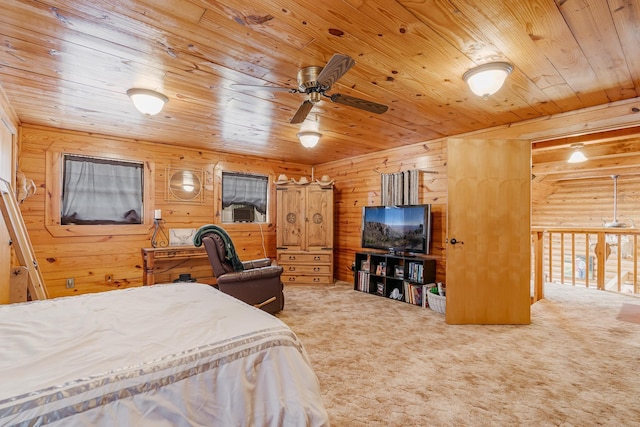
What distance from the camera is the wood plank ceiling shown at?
1.71 m

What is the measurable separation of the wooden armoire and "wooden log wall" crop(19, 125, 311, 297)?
0.56 meters

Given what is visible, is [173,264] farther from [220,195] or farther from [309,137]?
[309,137]

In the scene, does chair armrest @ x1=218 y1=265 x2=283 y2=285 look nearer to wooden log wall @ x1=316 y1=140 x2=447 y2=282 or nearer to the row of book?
the row of book

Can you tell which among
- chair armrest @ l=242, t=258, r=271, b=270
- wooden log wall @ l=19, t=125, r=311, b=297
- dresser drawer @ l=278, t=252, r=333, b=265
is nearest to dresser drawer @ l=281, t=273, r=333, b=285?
dresser drawer @ l=278, t=252, r=333, b=265

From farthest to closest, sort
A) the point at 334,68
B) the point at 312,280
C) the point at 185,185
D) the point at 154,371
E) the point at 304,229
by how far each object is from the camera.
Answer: the point at 304,229 < the point at 312,280 < the point at 185,185 < the point at 334,68 < the point at 154,371

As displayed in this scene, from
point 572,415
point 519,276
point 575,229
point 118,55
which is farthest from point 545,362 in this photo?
point 118,55

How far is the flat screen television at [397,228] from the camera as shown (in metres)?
4.31

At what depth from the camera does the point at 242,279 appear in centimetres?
336

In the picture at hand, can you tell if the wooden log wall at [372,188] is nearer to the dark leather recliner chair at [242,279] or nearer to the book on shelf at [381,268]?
the book on shelf at [381,268]

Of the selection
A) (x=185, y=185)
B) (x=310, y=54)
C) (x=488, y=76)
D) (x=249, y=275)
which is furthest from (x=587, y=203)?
(x=185, y=185)

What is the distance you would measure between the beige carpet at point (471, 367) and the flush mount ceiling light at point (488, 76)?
83.1 inches

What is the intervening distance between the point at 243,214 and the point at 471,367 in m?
4.20

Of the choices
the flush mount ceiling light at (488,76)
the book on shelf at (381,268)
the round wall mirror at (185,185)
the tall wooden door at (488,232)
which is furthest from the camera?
the round wall mirror at (185,185)

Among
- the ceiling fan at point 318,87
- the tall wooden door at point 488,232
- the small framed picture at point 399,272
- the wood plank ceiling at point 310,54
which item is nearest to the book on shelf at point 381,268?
the small framed picture at point 399,272
